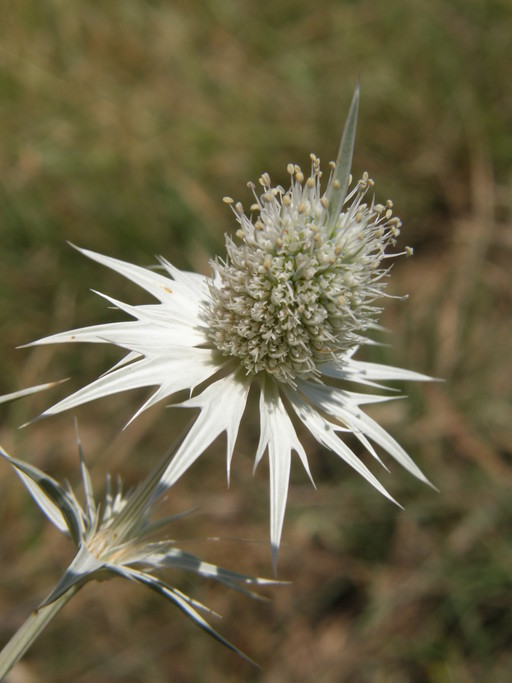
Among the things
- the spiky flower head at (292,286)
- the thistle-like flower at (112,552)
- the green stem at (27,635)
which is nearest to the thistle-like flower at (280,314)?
the spiky flower head at (292,286)

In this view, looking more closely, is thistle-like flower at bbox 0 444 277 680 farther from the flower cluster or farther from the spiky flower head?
the spiky flower head

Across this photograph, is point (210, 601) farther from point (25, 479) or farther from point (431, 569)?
point (25, 479)

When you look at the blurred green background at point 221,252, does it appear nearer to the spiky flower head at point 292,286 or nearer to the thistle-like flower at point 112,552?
the thistle-like flower at point 112,552

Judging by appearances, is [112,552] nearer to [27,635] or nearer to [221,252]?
[27,635]

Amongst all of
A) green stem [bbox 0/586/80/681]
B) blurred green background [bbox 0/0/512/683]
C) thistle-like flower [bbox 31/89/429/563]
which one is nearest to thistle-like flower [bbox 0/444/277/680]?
green stem [bbox 0/586/80/681]

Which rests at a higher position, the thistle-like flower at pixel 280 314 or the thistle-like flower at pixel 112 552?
the thistle-like flower at pixel 280 314

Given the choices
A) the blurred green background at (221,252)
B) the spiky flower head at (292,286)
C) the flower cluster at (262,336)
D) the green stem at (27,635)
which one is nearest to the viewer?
the green stem at (27,635)
